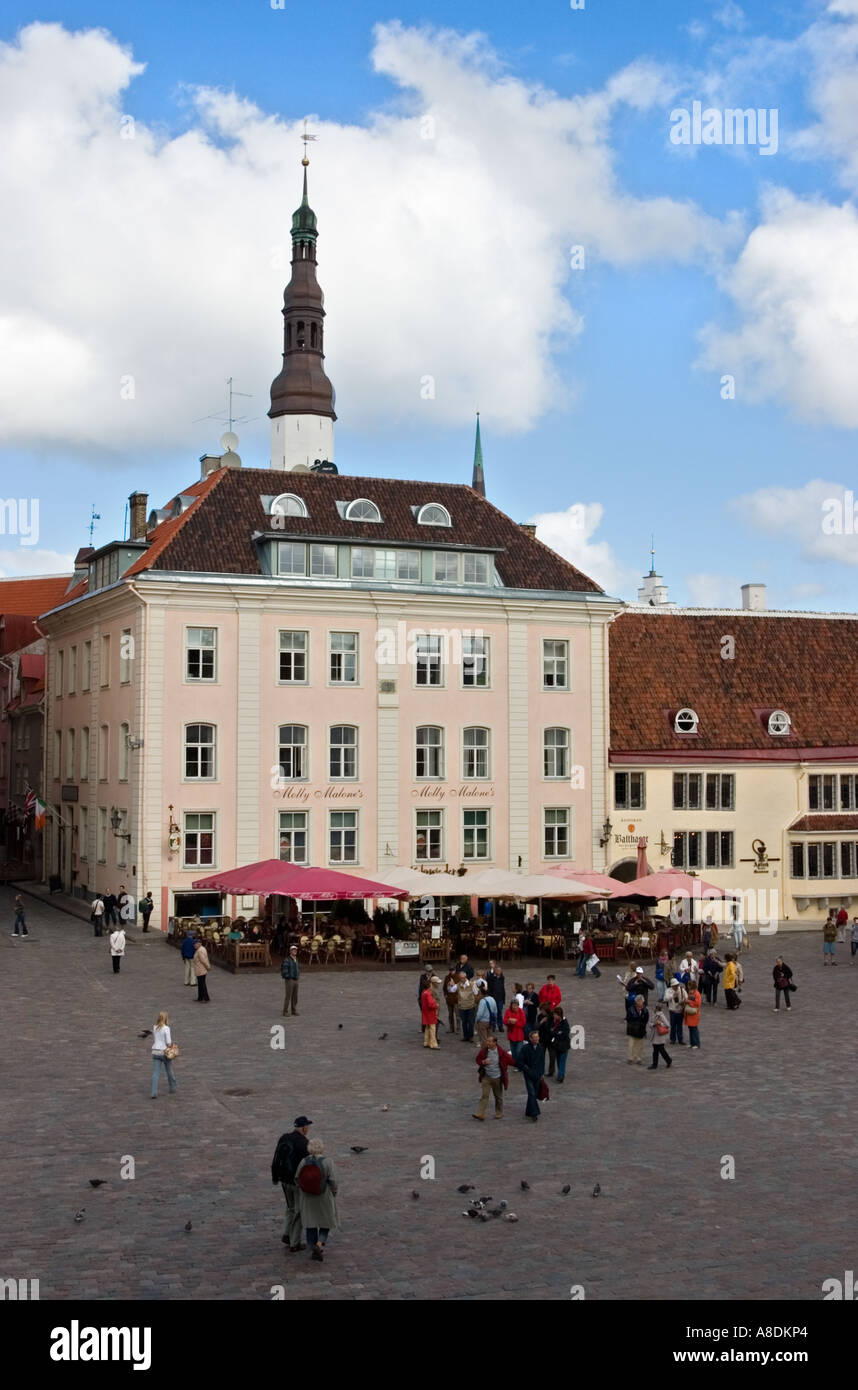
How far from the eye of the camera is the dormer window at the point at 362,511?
48.8 meters

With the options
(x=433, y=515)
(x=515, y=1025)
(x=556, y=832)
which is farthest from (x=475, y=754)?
(x=515, y=1025)

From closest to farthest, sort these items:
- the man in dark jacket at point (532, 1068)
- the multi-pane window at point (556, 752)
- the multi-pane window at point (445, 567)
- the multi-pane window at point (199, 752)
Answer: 1. the man in dark jacket at point (532, 1068)
2. the multi-pane window at point (199, 752)
3. the multi-pane window at point (445, 567)
4. the multi-pane window at point (556, 752)

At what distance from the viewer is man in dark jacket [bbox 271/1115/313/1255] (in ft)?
47.5

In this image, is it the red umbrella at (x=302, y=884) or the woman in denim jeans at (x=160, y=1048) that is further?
the red umbrella at (x=302, y=884)

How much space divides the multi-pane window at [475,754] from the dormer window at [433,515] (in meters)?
7.53

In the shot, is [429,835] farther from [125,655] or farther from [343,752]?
[125,655]

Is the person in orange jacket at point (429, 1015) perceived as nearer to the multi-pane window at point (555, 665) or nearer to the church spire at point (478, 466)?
the multi-pane window at point (555, 665)

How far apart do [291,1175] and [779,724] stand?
42269mm

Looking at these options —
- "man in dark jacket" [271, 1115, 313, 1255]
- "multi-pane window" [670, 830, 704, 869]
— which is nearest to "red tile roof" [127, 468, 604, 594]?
"multi-pane window" [670, 830, 704, 869]

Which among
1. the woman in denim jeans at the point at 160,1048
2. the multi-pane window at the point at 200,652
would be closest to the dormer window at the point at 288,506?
the multi-pane window at the point at 200,652

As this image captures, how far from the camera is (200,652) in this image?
45.5 m

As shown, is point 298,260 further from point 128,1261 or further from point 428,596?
point 128,1261

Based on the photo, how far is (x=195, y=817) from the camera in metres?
45.0
